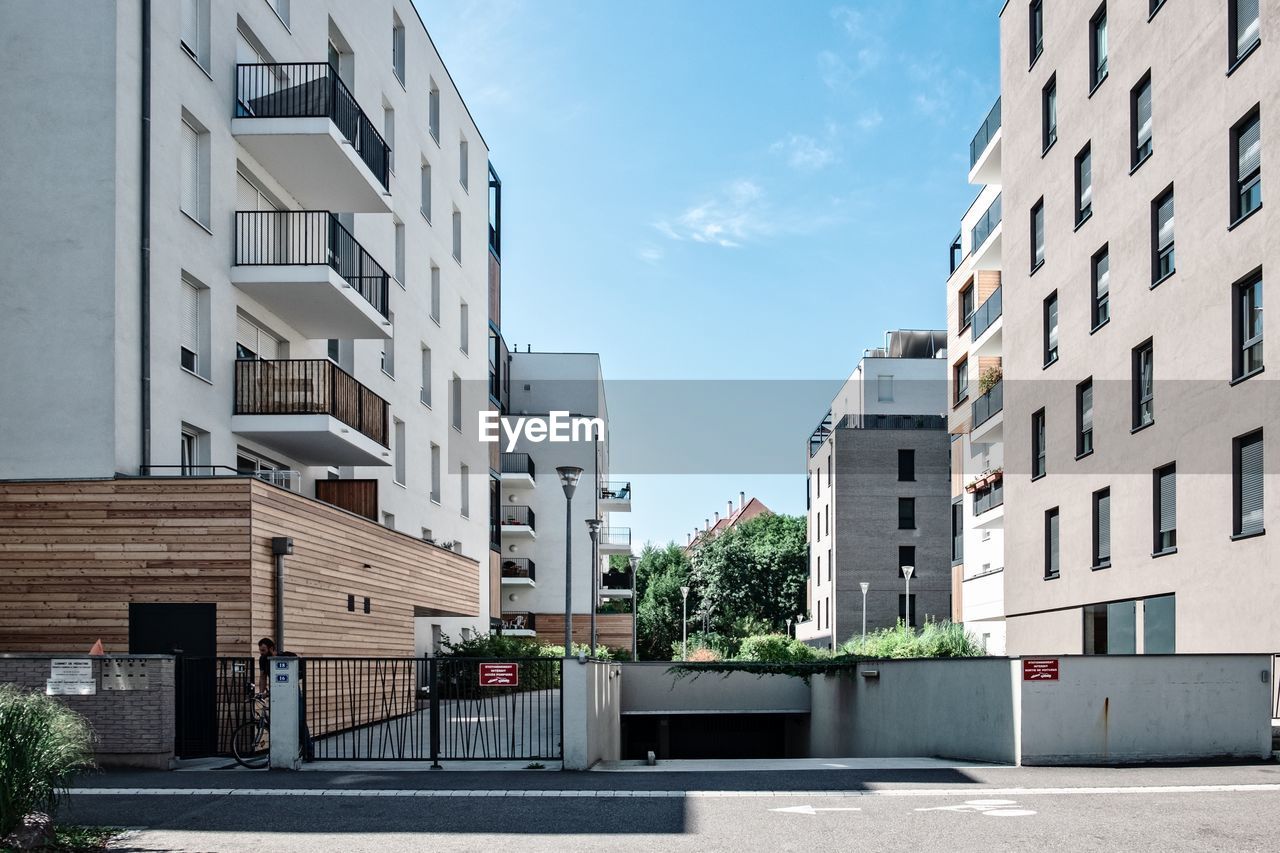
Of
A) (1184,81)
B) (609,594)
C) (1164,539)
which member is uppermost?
(1184,81)

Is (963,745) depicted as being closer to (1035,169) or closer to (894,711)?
(894,711)

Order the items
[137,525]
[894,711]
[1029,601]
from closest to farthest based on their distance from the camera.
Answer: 1. [137,525]
2. [894,711]
3. [1029,601]

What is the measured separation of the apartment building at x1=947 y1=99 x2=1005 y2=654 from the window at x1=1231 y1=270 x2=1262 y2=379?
529 inches

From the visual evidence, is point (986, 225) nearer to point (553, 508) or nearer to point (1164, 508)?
point (1164, 508)

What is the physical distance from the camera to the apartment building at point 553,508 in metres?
53.2

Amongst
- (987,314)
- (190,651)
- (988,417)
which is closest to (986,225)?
(987,314)

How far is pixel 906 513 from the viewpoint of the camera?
5912 centimetres

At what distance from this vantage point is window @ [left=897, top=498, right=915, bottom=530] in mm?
58875

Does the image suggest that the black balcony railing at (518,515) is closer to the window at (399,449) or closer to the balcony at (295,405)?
the window at (399,449)

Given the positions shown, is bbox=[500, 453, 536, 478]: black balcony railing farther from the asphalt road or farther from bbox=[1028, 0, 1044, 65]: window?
the asphalt road

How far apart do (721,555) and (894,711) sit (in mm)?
57581

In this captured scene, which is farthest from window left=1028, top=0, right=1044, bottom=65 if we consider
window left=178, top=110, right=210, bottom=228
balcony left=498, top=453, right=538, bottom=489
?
balcony left=498, top=453, right=538, bottom=489

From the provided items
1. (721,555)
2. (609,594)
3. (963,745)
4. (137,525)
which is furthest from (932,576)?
(137,525)

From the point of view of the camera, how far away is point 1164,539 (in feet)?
72.7
